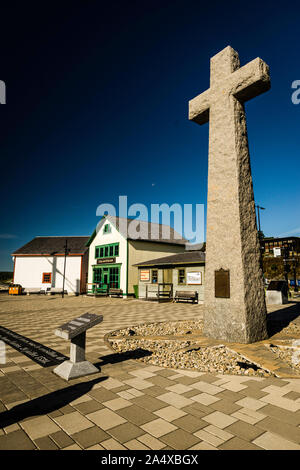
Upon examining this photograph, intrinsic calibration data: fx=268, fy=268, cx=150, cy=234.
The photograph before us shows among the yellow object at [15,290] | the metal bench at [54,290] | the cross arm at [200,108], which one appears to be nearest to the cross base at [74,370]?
the cross arm at [200,108]

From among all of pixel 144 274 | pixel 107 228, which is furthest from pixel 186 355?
pixel 107 228

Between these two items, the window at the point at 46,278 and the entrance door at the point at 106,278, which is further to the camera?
the window at the point at 46,278

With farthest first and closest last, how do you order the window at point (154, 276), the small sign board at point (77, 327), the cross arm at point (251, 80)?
the window at point (154, 276) < the cross arm at point (251, 80) < the small sign board at point (77, 327)

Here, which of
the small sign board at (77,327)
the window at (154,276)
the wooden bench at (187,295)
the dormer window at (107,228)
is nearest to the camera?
the small sign board at (77,327)

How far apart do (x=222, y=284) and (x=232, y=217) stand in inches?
61.6

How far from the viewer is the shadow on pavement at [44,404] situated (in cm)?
277

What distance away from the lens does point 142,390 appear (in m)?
3.43

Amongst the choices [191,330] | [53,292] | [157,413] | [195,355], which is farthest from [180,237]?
[157,413]

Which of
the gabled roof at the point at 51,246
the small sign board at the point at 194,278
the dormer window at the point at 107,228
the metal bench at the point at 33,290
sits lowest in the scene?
the metal bench at the point at 33,290

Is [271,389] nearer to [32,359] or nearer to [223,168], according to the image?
[32,359]

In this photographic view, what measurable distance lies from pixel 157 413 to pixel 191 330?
4762 millimetres

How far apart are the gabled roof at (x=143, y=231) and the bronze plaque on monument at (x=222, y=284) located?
56.3 feet

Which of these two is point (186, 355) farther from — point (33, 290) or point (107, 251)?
point (33, 290)

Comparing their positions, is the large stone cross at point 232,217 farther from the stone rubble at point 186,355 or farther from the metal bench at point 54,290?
the metal bench at point 54,290
